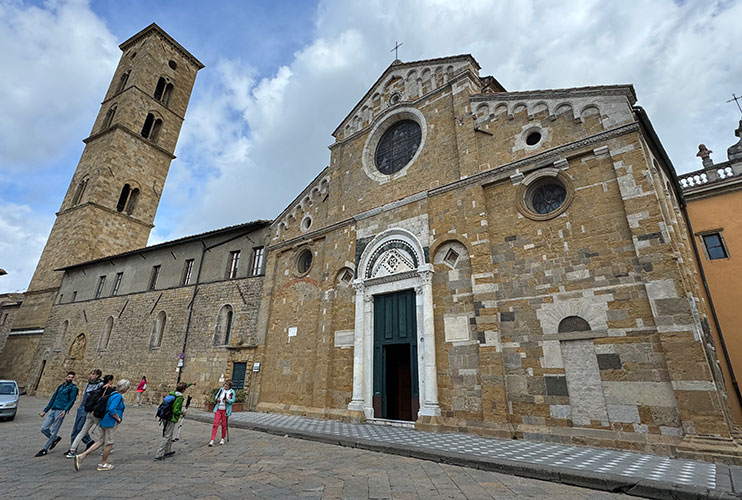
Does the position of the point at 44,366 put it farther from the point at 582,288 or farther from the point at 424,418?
the point at 582,288

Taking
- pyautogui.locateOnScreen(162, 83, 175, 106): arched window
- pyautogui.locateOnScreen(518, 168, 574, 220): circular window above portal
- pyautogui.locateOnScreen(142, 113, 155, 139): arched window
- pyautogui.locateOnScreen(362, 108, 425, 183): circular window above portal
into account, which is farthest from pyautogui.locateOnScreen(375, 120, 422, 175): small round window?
pyautogui.locateOnScreen(162, 83, 175, 106): arched window

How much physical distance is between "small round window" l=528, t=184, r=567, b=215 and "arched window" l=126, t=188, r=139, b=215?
30701 millimetres

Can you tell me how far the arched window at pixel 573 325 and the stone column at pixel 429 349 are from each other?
323 centimetres

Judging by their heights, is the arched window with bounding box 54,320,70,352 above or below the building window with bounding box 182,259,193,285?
below

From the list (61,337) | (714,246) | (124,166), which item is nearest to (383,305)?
(714,246)

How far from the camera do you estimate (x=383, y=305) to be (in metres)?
11.8

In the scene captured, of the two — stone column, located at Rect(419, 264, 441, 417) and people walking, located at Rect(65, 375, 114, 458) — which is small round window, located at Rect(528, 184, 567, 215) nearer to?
stone column, located at Rect(419, 264, 441, 417)

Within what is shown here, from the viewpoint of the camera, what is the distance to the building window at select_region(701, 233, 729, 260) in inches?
477

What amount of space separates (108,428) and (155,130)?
33630 millimetres

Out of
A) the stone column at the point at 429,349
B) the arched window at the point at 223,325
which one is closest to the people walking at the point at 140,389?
the arched window at the point at 223,325

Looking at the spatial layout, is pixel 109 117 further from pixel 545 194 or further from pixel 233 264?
pixel 545 194

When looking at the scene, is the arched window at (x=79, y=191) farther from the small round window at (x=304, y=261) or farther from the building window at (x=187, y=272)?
the small round window at (x=304, y=261)

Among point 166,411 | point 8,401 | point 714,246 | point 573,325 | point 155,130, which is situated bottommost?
point 8,401

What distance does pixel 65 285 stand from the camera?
2552cm
